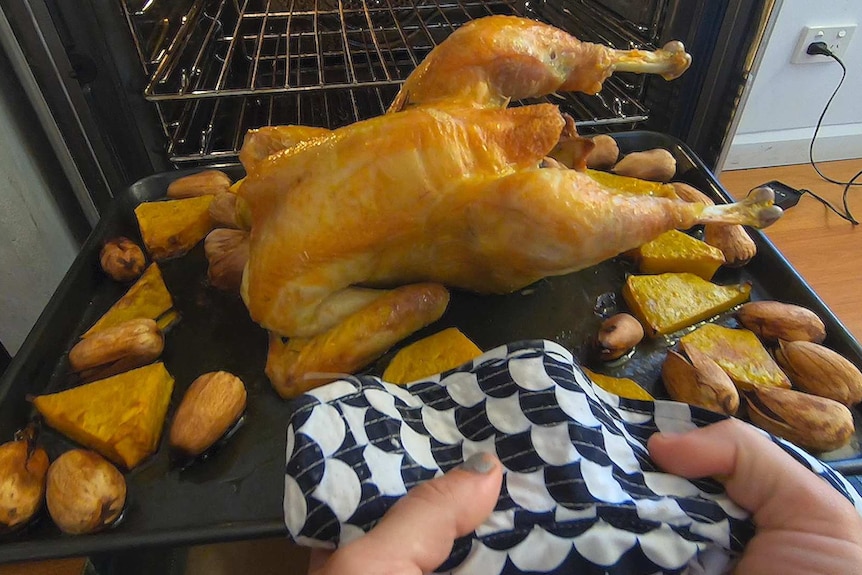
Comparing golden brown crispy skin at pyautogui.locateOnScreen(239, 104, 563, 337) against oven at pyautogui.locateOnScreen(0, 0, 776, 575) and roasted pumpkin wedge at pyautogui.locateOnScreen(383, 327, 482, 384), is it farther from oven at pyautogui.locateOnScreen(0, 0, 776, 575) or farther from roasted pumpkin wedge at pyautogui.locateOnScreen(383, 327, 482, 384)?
oven at pyautogui.locateOnScreen(0, 0, 776, 575)

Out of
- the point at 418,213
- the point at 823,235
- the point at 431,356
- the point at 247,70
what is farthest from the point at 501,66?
the point at 823,235

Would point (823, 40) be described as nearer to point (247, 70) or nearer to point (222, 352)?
point (247, 70)

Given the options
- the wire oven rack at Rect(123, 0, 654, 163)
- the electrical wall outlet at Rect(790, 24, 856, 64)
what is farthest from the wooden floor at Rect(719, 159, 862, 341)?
the wire oven rack at Rect(123, 0, 654, 163)

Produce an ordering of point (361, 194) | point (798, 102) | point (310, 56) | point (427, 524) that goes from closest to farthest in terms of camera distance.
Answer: point (427, 524) → point (361, 194) → point (310, 56) → point (798, 102)

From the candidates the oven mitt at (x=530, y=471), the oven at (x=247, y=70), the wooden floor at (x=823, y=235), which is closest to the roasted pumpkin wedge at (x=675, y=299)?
the oven mitt at (x=530, y=471)

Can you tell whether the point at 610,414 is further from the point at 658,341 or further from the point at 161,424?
the point at 161,424
